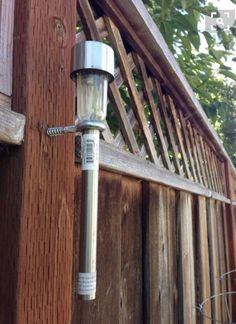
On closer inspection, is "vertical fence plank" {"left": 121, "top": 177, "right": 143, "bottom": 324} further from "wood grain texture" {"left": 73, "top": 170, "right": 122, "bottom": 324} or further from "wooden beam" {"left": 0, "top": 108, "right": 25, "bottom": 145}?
"wooden beam" {"left": 0, "top": 108, "right": 25, "bottom": 145}

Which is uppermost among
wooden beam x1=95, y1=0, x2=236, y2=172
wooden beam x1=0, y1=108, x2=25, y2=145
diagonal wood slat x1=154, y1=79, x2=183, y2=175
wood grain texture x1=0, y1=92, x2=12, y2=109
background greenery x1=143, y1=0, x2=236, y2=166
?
background greenery x1=143, y1=0, x2=236, y2=166

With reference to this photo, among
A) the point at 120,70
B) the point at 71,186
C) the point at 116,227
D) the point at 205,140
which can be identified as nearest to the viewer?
the point at 71,186

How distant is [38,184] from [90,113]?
15cm

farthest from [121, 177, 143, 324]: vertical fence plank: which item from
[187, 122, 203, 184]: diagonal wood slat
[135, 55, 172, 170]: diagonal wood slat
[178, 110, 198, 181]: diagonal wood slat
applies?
[187, 122, 203, 184]: diagonal wood slat

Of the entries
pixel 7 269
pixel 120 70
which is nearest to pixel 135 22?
pixel 120 70

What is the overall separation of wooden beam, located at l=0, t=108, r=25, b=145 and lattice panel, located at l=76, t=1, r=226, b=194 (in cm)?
46

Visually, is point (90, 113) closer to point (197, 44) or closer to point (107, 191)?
point (107, 191)

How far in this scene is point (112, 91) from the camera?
113 centimetres

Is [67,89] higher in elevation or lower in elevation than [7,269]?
higher

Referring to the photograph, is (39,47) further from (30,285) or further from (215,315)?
(215,315)

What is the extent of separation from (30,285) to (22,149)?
0.22 m

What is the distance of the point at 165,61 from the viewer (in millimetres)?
1548

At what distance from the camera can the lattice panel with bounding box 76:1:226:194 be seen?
3.69 feet

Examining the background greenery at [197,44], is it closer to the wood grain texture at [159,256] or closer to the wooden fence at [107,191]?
the wooden fence at [107,191]
